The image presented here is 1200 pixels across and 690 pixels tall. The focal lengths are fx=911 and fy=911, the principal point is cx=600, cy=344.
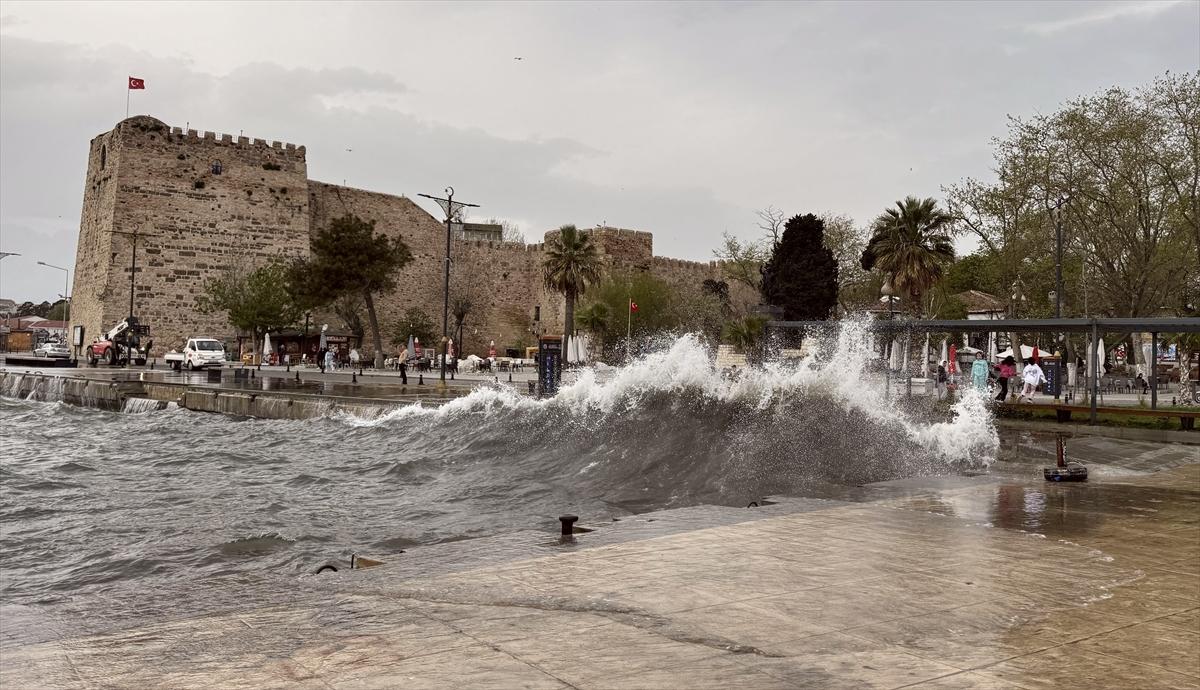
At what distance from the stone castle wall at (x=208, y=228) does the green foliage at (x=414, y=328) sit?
309 mm

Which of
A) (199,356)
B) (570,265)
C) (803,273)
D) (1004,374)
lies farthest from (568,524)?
(803,273)

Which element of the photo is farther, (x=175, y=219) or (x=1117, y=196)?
(x=175, y=219)

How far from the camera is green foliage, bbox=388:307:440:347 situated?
165 ft

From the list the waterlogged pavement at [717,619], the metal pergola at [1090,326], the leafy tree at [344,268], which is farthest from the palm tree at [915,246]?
the waterlogged pavement at [717,619]

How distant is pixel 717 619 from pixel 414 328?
4772 cm

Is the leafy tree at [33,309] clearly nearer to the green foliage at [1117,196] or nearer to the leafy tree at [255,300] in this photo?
the leafy tree at [255,300]

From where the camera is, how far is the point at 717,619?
413 cm

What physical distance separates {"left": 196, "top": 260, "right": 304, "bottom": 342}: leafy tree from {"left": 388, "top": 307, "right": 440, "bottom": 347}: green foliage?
20.9 feet

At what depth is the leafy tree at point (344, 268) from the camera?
4088cm

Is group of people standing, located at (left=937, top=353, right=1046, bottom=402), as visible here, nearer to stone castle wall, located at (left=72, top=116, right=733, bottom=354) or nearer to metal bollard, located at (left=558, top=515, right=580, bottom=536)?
metal bollard, located at (left=558, top=515, right=580, bottom=536)

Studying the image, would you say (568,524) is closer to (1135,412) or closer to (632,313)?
(1135,412)

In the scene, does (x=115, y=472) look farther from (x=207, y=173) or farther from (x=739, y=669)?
(x=207, y=173)

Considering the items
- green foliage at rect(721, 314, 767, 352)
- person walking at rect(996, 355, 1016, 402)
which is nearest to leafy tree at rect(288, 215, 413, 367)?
green foliage at rect(721, 314, 767, 352)

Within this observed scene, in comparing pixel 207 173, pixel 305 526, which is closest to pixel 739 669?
pixel 305 526
